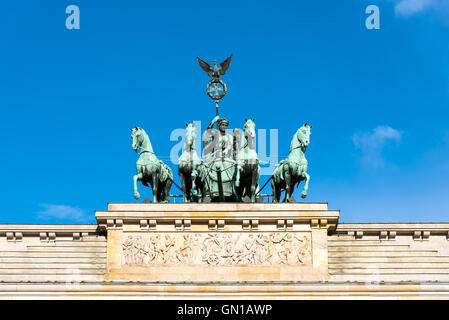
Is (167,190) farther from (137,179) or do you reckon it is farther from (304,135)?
(304,135)

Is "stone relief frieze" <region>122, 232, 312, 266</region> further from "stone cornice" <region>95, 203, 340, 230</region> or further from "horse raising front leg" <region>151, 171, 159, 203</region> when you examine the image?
"horse raising front leg" <region>151, 171, 159, 203</region>

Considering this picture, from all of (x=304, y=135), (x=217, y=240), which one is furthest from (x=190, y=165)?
(x=304, y=135)

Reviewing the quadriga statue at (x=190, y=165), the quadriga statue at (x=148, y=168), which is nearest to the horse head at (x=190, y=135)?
the quadriga statue at (x=190, y=165)

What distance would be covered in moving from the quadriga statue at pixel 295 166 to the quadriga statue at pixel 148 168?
12.7ft

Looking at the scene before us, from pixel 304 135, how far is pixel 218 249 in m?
4.83

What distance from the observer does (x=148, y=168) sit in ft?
122

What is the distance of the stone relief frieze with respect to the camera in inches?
1420

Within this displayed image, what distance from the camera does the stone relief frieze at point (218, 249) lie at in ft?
118

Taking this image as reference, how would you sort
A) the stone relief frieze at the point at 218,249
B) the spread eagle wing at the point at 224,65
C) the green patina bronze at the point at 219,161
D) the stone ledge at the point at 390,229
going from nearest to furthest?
the stone relief frieze at the point at 218,249, the stone ledge at the point at 390,229, the green patina bronze at the point at 219,161, the spread eagle wing at the point at 224,65

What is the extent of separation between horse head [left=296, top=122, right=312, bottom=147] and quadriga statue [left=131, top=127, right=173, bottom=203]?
4698 millimetres

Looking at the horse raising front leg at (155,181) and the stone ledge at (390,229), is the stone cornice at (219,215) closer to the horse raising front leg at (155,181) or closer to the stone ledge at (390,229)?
the stone ledge at (390,229)

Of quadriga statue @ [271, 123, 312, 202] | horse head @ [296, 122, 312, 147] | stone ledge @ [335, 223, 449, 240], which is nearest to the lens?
stone ledge @ [335, 223, 449, 240]

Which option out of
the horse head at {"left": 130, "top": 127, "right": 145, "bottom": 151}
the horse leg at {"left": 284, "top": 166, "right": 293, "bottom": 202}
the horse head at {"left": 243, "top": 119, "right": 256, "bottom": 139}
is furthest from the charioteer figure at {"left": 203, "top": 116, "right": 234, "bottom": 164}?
the horse leg at {"left": 284, "top": 166, "right": 293, "bottom": 202}
